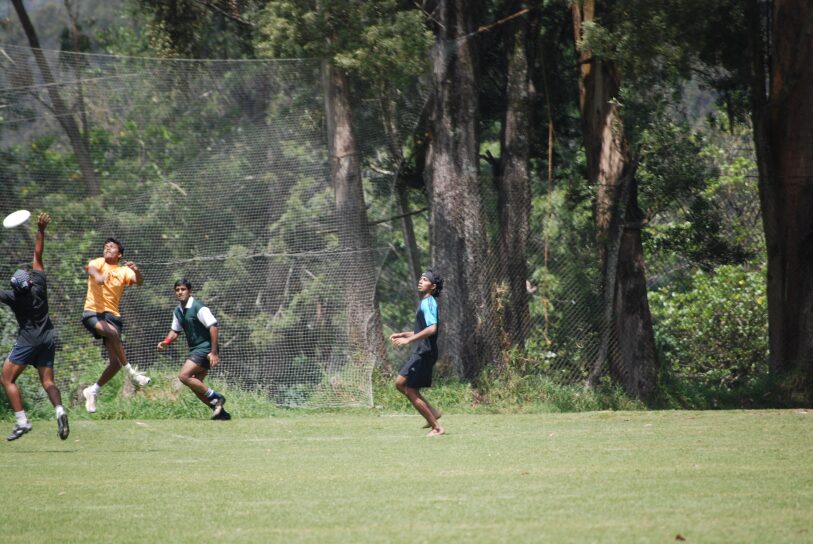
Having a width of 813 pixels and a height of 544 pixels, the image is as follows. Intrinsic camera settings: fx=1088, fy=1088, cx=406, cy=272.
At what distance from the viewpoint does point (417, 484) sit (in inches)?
317

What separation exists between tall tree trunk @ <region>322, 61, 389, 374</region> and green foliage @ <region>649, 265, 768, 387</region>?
39.8 feet

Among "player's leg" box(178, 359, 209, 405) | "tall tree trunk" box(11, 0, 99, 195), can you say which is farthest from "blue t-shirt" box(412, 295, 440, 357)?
"tall tree trunk" box(11, 0, 99, 195)

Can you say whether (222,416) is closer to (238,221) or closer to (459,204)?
(238,221)

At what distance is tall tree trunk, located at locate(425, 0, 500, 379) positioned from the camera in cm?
1798

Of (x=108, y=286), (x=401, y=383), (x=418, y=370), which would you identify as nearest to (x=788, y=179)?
(x=418, y=370)

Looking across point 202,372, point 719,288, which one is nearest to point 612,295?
point 202,372

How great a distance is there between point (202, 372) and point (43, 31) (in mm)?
37498

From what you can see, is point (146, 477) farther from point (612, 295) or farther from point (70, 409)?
point (612, 295)

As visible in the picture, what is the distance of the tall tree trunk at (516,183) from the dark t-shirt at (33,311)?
8.40 metres

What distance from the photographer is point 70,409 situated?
16406 millimetres

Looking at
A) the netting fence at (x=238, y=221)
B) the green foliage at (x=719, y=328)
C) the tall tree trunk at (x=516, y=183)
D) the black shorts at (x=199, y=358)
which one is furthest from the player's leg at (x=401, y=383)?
the green foliage at (x=719, y=328)

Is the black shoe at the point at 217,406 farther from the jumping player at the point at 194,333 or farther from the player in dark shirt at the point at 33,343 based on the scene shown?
the player in dark shirt at the point at 33,343

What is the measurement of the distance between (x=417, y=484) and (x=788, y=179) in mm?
11835

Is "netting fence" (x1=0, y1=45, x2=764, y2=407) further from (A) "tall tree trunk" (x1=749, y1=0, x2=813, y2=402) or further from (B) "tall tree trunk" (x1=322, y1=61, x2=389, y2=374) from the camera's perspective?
(A) "tall tree trunk" (x1=749, y1=0, x2=813, y2=402)
